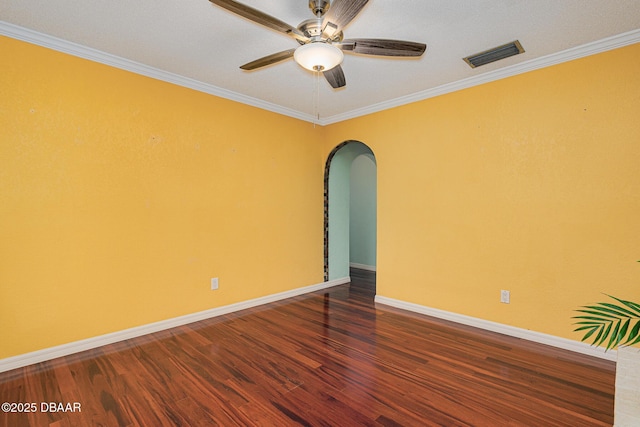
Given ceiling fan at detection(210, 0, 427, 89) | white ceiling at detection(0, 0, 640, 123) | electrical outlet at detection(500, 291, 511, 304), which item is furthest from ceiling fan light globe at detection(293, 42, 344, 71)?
electrical outlet at detection(500, 291, 511, 304)

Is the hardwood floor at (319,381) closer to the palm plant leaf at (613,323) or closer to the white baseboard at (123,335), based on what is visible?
the white baseboard at (123,335)

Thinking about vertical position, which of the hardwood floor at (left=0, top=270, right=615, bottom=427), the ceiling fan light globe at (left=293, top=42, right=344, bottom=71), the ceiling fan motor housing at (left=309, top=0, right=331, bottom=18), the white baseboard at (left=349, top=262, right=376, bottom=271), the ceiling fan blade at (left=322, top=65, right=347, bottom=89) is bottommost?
the hardwood floor at (left=0, top=270, right=615, bottom=427)

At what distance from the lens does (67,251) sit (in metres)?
2.51

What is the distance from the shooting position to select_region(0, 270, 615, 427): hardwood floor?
5.89ft

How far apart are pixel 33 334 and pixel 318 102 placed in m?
3.43

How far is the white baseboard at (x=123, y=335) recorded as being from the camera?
2.32 metres

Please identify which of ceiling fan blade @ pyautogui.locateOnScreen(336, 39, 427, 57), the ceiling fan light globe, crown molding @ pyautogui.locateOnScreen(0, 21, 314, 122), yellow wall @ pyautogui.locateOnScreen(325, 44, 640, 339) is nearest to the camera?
the ceiling fan light globe

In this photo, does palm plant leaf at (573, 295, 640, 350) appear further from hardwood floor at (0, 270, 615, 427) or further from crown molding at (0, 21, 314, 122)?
crown molding at (0, 21, 314, 122)

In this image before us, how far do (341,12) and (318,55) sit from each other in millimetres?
255

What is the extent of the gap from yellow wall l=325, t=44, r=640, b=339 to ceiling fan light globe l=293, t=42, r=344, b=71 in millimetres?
1947

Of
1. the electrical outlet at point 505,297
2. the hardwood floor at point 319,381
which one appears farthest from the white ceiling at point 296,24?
the hardwood floor at point 319,381

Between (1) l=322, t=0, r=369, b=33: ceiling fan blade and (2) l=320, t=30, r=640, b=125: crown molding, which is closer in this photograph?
(1) l=322, t=0, r=369, b=33: ceiling fan blade

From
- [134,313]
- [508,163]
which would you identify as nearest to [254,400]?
[134,313]

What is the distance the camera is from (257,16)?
1.63 meters
